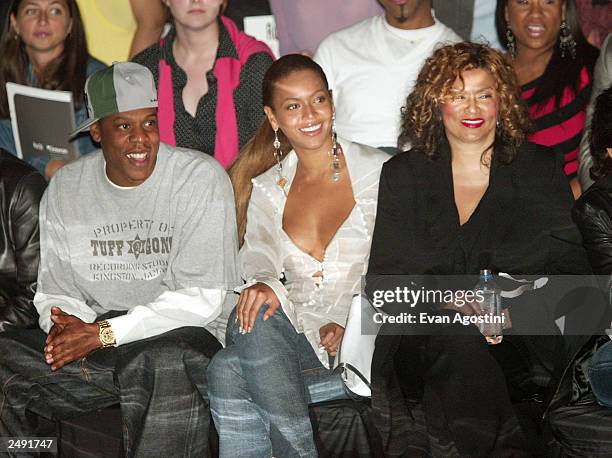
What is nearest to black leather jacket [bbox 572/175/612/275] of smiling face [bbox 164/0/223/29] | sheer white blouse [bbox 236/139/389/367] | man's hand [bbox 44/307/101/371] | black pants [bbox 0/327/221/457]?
sheer white blouse [bbox 236/139/389/367]

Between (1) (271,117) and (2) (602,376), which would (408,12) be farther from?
(2) (602,376)

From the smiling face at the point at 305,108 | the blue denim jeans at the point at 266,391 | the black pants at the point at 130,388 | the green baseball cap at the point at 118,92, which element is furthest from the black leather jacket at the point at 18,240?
the smiling face at the point at 305,108

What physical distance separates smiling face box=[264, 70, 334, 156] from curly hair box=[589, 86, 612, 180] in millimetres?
886

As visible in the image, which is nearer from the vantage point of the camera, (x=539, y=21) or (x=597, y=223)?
(x=597, y=223)

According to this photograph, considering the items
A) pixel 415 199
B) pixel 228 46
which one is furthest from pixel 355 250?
pixel 228 46

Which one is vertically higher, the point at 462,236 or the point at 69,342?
the point at 462,236

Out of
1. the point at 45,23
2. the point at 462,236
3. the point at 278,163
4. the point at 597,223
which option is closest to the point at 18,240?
the point at 278,163

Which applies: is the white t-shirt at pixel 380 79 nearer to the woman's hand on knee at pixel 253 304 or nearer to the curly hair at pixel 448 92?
the curly hair at pixel 448 92

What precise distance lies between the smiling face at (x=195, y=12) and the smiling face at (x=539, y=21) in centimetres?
121

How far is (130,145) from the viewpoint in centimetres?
360

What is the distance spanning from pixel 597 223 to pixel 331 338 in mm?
923

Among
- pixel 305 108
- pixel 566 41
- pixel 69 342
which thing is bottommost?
pixel 69 342

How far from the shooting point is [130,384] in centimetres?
329

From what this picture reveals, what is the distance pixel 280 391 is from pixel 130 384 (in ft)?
1.67
